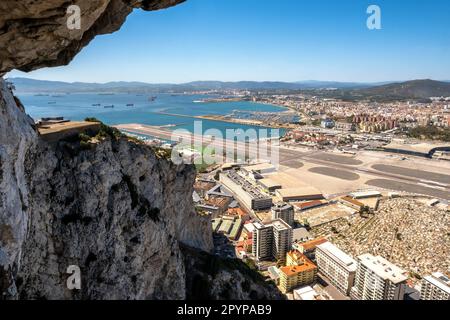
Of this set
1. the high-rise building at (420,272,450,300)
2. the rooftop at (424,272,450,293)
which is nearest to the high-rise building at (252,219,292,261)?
the high-rise building at (420,272,450,300)

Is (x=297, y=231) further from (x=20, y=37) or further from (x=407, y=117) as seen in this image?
(x=407, y=117)

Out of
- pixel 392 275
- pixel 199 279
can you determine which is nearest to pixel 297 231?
pixel 392 275

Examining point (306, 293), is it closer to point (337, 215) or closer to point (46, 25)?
point (337, 215)

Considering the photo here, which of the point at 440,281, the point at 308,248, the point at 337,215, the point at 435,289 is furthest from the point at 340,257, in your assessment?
the point at 337,215

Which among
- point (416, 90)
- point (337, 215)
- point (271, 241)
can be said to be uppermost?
point (416, 90)

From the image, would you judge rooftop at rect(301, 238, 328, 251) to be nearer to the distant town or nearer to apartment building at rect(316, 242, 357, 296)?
the distant town

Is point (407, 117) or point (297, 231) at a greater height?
point (407, 117)
